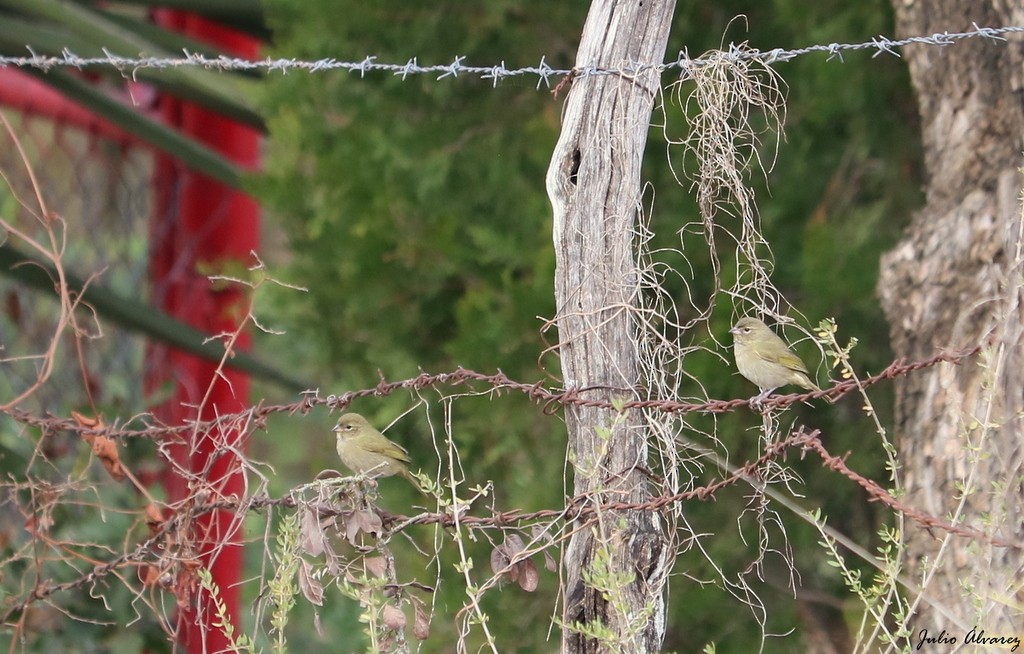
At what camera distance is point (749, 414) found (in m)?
5.14

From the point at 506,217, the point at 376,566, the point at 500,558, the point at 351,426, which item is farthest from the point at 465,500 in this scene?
the point at 506,217

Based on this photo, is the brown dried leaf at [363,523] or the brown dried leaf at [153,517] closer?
the brown dried leaf at [363,523]

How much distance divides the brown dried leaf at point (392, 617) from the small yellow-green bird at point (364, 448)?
178 centimetres

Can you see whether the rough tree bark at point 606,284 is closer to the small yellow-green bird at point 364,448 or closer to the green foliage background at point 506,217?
the small yellow-green bird at point 364,448

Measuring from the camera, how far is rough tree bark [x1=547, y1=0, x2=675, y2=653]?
290cm

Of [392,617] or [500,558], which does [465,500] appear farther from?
[392,617]

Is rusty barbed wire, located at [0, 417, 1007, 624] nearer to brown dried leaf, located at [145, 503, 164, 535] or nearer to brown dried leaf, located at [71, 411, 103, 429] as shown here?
brown dried leaf, located at [145, 503, 164, 535]

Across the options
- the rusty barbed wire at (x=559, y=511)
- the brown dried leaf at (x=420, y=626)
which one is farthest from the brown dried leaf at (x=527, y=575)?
the brown dried leaf at (x=420, y=626)

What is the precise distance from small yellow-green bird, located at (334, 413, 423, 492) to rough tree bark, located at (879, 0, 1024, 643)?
1.72 metres

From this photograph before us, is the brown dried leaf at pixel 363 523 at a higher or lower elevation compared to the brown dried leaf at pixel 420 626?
higher

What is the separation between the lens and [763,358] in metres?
4.20

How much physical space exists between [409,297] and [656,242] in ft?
3.79

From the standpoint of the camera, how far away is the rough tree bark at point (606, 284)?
2.90m

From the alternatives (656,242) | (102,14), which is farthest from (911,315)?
(102,14)
